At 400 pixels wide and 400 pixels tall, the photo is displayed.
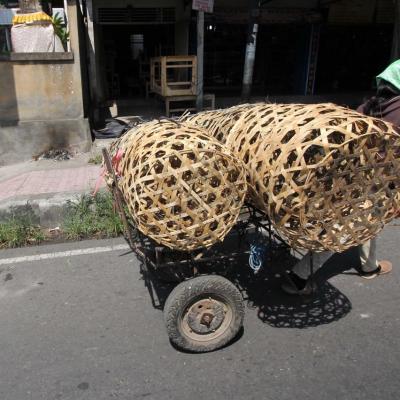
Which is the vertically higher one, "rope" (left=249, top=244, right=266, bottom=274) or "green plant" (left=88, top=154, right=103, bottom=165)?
"rope" (left=249, top=244, right=266, bottom=274)

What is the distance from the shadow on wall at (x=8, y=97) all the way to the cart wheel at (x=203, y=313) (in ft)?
18.0

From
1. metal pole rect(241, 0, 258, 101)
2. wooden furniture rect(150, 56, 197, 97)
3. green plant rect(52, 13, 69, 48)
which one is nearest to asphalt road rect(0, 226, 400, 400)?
green plant rect(52, 13, 69, 48)

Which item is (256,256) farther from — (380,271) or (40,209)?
(40,209)

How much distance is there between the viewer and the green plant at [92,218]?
4.60 metres

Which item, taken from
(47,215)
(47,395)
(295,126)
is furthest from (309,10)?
(47,395)

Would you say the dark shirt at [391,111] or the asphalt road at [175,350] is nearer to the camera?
the asphalt road at [175,350]

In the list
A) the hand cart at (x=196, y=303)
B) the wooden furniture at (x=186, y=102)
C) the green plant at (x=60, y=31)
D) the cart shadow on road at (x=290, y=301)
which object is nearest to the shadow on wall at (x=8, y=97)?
the green plant at (x=60, y=31)

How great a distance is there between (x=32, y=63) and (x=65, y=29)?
128 cm

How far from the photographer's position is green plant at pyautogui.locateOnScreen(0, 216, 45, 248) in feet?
14.6

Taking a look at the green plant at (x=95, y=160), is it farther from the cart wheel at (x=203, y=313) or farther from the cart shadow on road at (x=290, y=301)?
the cart wheel at (x=203, y=313)

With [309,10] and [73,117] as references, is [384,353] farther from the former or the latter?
[309,10]

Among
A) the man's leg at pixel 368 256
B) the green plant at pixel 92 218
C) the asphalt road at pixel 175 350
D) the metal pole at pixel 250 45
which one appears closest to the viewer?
the asphalt road at pixel 175 350

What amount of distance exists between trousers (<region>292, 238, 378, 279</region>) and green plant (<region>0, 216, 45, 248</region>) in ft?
8.88

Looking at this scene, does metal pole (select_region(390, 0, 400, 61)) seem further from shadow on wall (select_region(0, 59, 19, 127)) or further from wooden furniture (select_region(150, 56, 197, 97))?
shadow on wall (select_region(0, 59, 19, 127))
